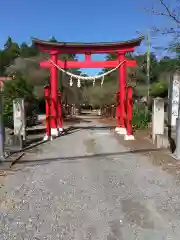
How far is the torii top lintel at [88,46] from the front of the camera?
1642 cm

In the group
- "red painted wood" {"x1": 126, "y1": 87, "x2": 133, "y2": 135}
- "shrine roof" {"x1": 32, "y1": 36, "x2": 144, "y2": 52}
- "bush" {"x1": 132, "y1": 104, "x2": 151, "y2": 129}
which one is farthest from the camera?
"bush" {"x1": 132, "y1": 104, "x2": 151, "y2": 129}

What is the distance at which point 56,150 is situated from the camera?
1129cm

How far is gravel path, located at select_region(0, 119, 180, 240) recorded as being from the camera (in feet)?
13.7

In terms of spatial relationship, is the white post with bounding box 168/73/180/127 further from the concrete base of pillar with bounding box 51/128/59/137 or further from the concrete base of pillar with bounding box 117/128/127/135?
the concrete base of pillar with bounding box 51/128/59/137

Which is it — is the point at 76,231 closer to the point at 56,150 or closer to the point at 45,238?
the point at 45,238

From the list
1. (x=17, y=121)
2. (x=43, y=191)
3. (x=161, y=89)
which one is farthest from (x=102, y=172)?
(x=161, y=89)

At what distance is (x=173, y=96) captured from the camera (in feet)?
42.3

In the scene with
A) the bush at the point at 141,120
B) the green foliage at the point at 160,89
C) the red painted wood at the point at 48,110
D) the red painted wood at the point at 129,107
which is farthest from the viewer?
the green foliage at the point at 160,89

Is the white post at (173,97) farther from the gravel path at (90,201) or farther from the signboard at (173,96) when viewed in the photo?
the gravel path at (90,201)

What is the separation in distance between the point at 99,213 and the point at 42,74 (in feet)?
85.5

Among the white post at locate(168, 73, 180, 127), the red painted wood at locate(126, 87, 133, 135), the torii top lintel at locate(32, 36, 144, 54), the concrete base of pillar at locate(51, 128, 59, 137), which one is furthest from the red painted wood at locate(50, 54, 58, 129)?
the white post at locate(168, 73, 180, 127)

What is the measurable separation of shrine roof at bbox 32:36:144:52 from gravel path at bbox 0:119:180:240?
345 inches

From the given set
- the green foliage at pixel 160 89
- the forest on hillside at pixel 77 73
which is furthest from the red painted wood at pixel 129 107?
the green foliage at pixel 160 89

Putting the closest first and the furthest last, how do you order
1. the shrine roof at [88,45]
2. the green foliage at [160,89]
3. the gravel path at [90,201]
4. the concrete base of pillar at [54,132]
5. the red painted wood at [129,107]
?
the gravel path at [90,201], the red painted wood at [129,107], the concrete base of pillar at [54,132], the shrine roof at [88,45], the green foliage at [160,89]
